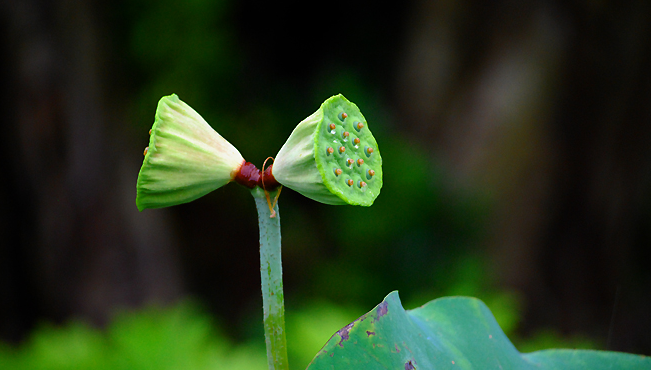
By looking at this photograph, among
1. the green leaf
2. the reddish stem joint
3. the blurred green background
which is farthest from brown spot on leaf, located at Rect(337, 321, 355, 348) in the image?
the blurred green background

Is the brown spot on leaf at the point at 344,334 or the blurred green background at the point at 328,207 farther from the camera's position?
the blurred green background at the point at 328,207

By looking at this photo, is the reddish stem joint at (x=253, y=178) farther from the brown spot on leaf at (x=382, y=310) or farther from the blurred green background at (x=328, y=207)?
the blurred green background at (x=328, y=207)

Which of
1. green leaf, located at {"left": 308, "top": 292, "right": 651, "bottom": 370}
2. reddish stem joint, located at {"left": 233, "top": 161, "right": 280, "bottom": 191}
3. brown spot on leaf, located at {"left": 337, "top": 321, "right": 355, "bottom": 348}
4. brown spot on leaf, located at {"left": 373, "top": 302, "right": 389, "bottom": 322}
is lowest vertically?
green leaf, located at {"left": 308, "top": 292, "right": 651, "bottom": 370}

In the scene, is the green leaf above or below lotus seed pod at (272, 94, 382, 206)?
below

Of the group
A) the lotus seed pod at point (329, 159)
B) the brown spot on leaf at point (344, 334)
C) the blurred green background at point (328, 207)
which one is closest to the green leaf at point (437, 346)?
the brown spot on leaf at point (344, 334)

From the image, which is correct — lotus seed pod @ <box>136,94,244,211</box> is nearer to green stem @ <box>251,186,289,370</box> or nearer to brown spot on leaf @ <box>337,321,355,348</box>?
green stem @ <box>251,186,289,370</box>

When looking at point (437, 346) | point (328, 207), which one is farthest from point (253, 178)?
point (328, 207)

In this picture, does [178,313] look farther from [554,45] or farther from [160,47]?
[554,45]

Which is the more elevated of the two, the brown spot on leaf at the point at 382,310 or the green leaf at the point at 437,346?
the brown spot on leaf at the point at 382,310
